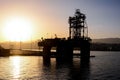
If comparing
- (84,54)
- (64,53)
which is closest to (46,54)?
(64,53)

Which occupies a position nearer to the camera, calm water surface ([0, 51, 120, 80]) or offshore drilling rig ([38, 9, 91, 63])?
calm water surface ([0, 51, 120, 80])

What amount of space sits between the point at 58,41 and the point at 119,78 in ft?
188

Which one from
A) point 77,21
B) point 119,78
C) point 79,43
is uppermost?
point 77,21

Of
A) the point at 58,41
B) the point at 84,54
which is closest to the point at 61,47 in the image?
the point at 58,41

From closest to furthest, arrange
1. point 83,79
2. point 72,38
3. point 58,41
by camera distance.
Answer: point 83,79
point 58,41
point 72,38

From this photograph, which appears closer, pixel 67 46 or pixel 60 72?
pixel 60 72

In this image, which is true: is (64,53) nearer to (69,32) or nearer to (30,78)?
(69,32)

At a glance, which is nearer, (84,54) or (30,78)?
(30,78)

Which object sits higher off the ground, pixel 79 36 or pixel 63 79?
pixel 79 36

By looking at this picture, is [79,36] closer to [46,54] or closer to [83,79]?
[46,54]

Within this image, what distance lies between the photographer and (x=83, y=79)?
66.9m

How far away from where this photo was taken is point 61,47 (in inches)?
4877

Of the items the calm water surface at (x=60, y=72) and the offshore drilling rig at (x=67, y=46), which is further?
the offshore drilling rig at (x=67, y=46)

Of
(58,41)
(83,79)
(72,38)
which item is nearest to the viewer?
(83,79)
